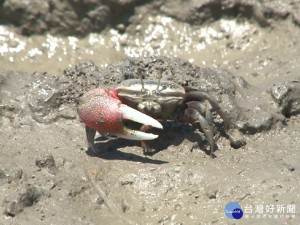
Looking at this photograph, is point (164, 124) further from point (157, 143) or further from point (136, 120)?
point (136, 120)

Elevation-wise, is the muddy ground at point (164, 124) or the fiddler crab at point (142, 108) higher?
the fiddler crab at point (142, 108)

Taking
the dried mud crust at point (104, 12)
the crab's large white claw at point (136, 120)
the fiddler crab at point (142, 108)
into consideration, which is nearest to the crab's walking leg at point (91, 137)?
the fiddler crab at point (142, 108)

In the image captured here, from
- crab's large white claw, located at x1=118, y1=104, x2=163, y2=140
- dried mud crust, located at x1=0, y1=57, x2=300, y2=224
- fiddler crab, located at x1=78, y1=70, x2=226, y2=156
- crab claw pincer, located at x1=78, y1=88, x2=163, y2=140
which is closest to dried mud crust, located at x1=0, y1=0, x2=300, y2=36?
dried mud crust, located at x1=0, y1=57, x2=300, y2=224

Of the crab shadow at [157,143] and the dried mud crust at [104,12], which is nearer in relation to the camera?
the crab shadow at [157,143]

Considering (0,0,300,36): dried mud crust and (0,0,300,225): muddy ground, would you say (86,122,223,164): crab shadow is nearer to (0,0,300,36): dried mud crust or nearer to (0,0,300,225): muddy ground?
(0,0,300,225): muddy ground

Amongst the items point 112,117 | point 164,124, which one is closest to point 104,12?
point 164,124

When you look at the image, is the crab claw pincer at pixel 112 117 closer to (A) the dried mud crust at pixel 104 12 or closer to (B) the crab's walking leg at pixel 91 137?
(B) the crab's walking leg at pixel 91 137
